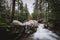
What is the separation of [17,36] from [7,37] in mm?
246

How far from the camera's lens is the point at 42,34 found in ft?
11.2

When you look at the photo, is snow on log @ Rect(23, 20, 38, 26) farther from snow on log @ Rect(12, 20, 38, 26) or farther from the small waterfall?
the small waterfall

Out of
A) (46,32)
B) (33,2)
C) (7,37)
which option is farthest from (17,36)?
(33,2)

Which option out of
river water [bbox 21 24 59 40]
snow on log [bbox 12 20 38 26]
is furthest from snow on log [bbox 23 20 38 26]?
river water [bbox 21 24 59 40]

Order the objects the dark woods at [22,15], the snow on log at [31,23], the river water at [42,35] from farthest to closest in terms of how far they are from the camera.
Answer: the snow on log at [31,23], the river water at [42,35], the dark woods at [22,15]

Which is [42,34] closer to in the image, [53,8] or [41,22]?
[41,22]

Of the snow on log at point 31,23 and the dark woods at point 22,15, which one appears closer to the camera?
the dark woods at point 22,15

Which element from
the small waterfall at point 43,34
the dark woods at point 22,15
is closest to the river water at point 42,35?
the small waterfall at point 43,34

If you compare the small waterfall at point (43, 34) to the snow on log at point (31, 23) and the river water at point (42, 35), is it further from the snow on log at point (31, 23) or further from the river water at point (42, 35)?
the snow on log at point (31, 23)

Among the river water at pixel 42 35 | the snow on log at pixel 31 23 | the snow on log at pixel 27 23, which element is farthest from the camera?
the snow on log at pixel 31 23

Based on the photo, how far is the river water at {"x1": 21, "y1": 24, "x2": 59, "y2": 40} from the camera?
3295 millimetres

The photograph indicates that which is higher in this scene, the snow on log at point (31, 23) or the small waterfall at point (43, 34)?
the snow on log at point (31, 23)

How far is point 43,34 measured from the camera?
344 cm

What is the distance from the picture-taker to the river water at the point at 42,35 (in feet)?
10.8
